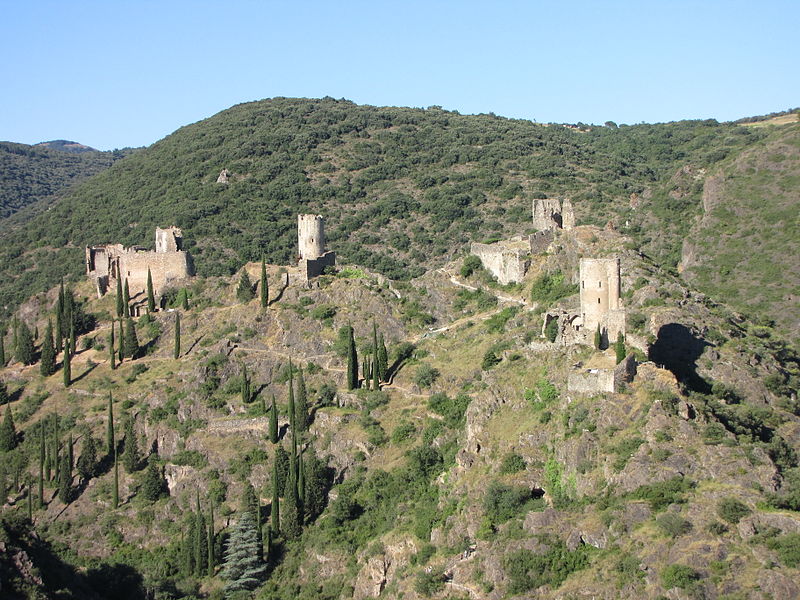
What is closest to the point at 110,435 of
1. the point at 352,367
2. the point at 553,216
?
the point at 352,367

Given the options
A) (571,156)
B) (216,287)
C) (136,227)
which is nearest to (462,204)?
(571,156)

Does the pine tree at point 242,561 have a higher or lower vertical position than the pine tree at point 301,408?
lower

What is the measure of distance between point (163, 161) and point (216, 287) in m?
61.4

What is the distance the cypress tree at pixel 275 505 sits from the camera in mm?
63375

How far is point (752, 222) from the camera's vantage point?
337 feet

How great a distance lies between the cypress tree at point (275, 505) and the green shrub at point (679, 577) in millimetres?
23028

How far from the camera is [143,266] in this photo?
82.5 m

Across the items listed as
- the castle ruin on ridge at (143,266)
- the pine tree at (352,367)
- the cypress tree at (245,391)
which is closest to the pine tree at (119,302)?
the castle ruin on ridge at (143,266)

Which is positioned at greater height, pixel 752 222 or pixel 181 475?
pixel 752 222

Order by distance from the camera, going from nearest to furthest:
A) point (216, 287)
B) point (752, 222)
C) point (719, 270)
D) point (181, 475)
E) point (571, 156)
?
point (181, 475), point (216, 287), point (719, 270), point (752, 222), point (571, 156)

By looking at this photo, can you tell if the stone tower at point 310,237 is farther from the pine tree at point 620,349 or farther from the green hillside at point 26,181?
the green hillside at point 26,181

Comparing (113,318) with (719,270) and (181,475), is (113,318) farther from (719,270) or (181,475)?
(719,270)

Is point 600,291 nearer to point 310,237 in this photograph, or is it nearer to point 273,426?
point 273,426

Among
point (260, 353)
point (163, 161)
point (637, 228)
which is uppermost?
point (163, 161)
